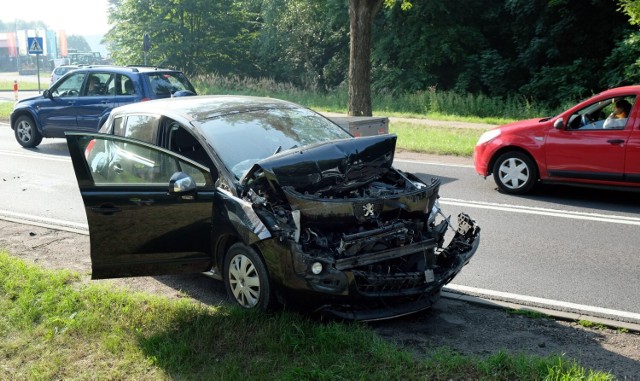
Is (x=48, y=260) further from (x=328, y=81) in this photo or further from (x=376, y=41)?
(x=328, y=81)

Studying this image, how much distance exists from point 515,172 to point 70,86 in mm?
10484

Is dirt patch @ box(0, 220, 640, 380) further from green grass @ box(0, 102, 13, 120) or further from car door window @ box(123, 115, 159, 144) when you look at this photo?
green grass @ box(0, 102, 13, 120)

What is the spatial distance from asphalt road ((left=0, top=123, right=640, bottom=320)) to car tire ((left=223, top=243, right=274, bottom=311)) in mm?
1977

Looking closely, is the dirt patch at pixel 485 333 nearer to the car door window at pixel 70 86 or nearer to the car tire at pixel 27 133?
the car door window at pixel 70 86

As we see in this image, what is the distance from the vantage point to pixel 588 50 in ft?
92.2

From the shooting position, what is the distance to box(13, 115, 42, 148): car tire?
17.0 meters

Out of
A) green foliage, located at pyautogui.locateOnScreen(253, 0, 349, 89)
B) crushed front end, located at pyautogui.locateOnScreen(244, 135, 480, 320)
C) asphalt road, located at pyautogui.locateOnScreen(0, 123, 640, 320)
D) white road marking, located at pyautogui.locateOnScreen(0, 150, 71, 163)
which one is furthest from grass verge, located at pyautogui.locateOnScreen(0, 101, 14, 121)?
crushed front end, located at pyautogui.locateOnScreen(244, 135, 480, 320)

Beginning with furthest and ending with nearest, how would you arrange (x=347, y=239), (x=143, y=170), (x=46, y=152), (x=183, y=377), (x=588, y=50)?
1. (x=588, y=50)
2. (x=46, y=152)
3. (x=143, y=170)
4. (x=347, y=239)
5. (x=183, y=377)

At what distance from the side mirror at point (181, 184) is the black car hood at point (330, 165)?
1.39 ft

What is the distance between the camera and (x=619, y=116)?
10.1 m

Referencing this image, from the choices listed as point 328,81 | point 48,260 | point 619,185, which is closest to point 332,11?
point 328,81

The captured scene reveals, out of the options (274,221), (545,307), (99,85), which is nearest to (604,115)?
(545,307)

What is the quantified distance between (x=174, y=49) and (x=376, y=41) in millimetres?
13812

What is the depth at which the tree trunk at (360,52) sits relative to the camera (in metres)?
18.1
